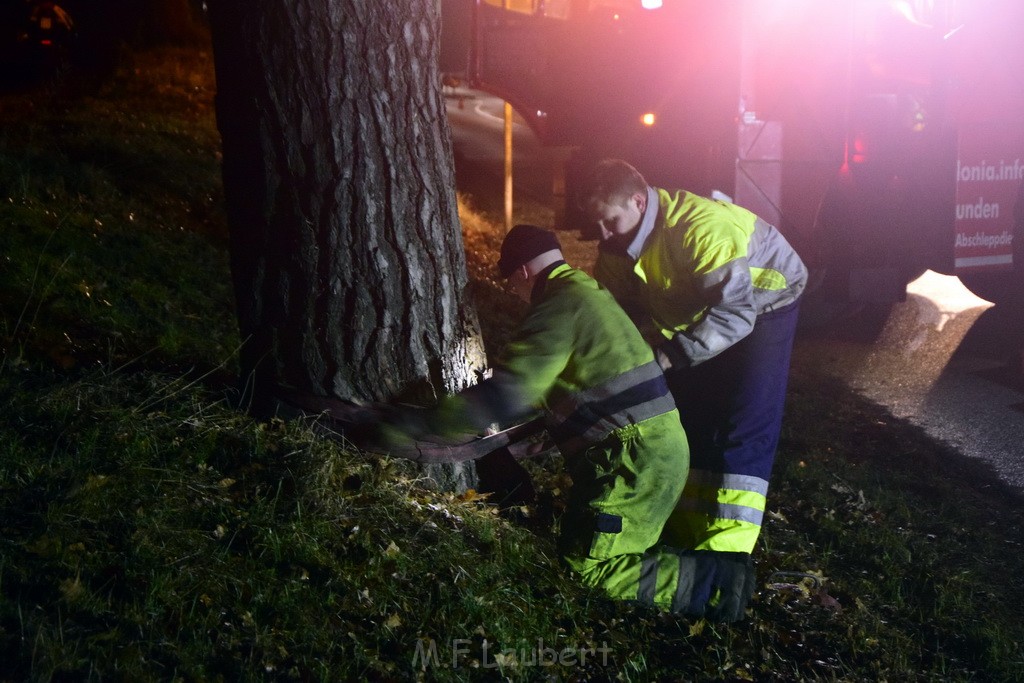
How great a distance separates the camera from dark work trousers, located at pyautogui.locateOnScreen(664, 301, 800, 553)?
12.4 feet

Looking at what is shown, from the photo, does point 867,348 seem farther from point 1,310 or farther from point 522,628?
point 1,310

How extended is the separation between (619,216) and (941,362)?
185 inches

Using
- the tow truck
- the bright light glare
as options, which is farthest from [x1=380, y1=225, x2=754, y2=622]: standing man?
the bright light glare

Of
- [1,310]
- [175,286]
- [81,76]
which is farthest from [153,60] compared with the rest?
[1,310]

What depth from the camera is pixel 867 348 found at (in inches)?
305

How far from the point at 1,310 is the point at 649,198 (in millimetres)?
2799

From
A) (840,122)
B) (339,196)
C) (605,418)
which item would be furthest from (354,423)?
(840,122)

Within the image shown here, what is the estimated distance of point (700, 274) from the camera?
3.69 meters

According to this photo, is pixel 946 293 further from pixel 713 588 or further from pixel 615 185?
pixel 713 588

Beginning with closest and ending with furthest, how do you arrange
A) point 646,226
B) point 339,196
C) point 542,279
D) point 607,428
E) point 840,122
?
point 339,196, point 607,428, point 542,279, point 646,226, point 840,122

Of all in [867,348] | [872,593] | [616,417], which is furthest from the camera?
[867,348]

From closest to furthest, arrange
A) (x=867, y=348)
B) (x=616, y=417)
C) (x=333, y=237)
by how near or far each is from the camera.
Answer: (x=333, y=237) → (x=616, y=417) → (x=867, y=348)

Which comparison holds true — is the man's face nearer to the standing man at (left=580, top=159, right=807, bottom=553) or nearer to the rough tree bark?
the standing man at (left=580, top=159, right=807, bottom=553)

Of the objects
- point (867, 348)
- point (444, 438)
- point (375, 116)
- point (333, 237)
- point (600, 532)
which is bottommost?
point (867, 348)
